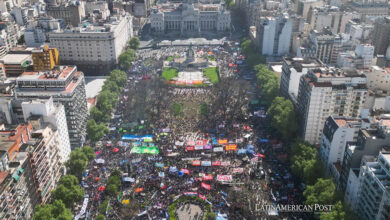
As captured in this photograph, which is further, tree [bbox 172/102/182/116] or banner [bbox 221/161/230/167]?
tree [bbox 172/102/182/116]

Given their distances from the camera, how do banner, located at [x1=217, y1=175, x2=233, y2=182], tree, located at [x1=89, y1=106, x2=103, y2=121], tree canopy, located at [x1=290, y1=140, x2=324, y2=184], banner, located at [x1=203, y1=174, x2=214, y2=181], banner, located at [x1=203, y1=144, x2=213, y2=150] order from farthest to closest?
1. tree, located at [x1=89, y1=106, x2=103, y2=121]
2. banner, located at [x1=203, y1=144, x2=213, y2=150]
3. banner, located at [x1=203, y1=174, x2=214, y2=181]
4. banner, located at [x1=217, y1=175, x2=233, y2=182]
5. tree canopy, located at [x1=290, y1=140, x2=324, y2=184]

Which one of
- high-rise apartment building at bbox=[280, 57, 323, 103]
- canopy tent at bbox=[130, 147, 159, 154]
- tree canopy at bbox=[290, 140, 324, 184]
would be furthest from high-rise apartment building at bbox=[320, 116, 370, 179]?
canopy tent at bbox=[130, 147, 159, 154]

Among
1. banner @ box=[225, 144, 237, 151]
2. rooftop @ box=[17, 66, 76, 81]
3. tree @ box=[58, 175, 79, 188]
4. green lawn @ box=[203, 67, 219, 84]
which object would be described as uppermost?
rooftop @ box=[17, 66, 76, 81]

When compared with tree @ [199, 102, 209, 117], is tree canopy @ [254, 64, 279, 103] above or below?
above

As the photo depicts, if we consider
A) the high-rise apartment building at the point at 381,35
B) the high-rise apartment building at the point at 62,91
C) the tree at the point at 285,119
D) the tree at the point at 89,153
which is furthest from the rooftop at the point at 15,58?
the high-rise apartment building at the point at 381,35

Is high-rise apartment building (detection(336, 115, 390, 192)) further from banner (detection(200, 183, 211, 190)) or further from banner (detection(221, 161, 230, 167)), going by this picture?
banner (detection(200, 183, 211, 190))

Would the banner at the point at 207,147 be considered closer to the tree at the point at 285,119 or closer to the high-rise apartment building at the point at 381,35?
the tree at the point at 285,119

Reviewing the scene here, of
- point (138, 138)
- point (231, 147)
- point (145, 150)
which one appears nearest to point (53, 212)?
point (145, 150)
